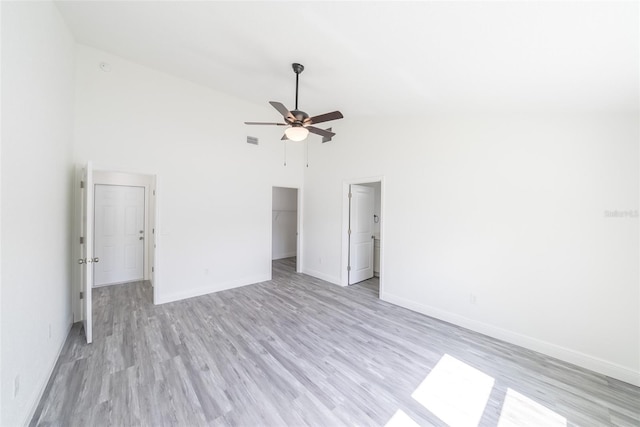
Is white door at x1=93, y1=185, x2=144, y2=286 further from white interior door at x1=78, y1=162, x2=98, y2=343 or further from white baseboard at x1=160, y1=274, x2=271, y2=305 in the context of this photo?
white interior door at x1=78, y1=162, x2=98, y2=343

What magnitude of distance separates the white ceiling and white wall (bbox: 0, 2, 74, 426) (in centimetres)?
82

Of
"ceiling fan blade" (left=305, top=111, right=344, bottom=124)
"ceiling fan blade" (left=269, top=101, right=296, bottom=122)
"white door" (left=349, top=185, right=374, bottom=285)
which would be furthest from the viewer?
"white door" (left=349, top=185, right=374, bottom=285)

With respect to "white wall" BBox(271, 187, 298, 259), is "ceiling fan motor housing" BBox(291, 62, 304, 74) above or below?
above

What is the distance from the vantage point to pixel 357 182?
457 cm

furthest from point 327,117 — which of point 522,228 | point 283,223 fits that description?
point 283,223

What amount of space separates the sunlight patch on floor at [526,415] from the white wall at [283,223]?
5.80 m

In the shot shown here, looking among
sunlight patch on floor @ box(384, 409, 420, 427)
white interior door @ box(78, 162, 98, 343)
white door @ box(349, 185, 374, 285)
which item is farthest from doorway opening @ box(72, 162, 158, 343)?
sunlight patch on floor @ box(384, 409, 420, 427)

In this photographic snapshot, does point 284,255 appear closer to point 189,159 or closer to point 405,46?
point 189,159

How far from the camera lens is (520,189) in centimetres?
276

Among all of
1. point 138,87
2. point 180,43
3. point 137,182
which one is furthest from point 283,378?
point 137,182

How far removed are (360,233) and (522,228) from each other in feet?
9.10

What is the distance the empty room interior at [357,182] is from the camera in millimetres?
1738

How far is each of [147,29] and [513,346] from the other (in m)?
5.52

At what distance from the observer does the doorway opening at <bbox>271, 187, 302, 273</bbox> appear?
7180 mm
